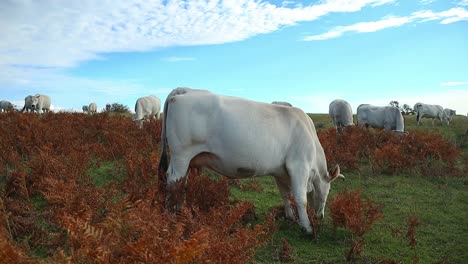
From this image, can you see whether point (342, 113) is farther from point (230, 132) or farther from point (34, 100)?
point (34, 100)

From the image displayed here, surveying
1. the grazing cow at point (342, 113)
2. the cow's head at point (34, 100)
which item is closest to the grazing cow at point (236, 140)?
the grazing cow at point (342, 113)

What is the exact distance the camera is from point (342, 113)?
21.6 m

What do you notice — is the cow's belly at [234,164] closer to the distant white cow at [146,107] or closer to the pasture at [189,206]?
the pasture at [189,206]

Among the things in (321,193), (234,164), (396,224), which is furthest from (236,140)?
(396,224)

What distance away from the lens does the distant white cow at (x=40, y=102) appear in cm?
3050

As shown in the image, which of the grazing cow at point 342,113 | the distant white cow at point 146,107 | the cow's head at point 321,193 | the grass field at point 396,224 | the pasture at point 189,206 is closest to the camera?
the pasture at point 189,206

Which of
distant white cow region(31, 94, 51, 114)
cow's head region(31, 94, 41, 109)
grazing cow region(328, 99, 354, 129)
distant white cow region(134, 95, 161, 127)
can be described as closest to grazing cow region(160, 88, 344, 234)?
distant white cow region(134, 95, 161, 127)

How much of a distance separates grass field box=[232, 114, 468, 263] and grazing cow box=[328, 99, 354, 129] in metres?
9.80

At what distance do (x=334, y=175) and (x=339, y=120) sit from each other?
15.1 meters

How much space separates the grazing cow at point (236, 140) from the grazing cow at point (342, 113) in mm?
15264

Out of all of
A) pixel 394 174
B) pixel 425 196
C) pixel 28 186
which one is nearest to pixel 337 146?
pixel 394 174

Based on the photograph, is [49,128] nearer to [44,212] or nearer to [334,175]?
[44,212]

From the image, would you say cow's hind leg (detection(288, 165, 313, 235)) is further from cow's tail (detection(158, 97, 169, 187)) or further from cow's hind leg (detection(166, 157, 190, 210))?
cow's tail (detection(158, 97, 169, 187))

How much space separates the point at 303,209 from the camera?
21.4 ft
